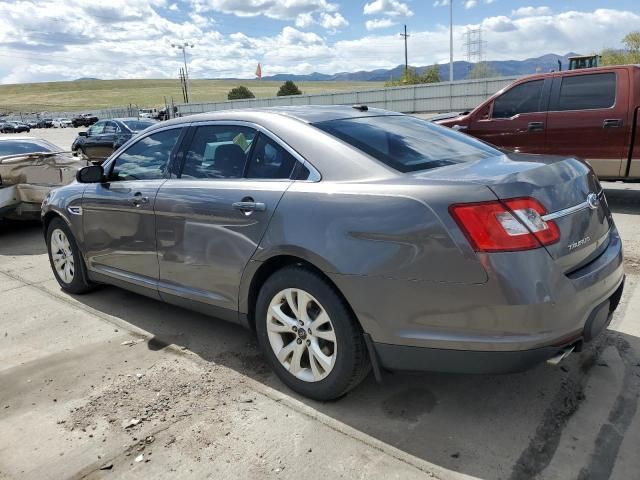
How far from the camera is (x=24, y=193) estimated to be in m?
7.57

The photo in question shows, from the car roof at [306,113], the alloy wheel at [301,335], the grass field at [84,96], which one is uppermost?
the grass field at [84,96]

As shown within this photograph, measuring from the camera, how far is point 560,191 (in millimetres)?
2637

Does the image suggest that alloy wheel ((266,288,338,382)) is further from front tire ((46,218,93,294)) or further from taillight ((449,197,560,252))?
front tire ((46,218,93,294))

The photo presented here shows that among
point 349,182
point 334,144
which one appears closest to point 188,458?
point 349,182

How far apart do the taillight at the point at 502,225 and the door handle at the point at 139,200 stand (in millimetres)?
2299

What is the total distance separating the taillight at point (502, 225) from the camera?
236 cm

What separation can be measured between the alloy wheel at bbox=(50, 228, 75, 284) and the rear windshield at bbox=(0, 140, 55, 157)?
380 centimetres

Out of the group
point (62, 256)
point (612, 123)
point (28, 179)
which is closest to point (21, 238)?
point (28, 179)

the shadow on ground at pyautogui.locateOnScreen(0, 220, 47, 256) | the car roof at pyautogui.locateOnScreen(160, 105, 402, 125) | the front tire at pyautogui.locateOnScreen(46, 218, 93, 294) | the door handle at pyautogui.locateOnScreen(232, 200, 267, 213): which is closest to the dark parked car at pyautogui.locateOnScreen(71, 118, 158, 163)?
the shadow on ground at pyautogui.locateOnScreen(0, 220, 47, 256)

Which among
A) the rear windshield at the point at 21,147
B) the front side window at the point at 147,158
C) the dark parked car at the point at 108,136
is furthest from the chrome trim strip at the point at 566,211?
the dark parked car at the point at 108,136

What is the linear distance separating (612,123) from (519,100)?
4.32 feet

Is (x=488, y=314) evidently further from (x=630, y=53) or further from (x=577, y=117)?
(x=630, y=53)

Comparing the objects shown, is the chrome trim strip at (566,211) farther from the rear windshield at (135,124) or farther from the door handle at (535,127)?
the rear windshield at (135,124)

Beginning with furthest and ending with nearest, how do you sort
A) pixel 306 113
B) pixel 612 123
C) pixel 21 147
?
pixel 21 147 → pixel 612 123 → pixel 306 113
